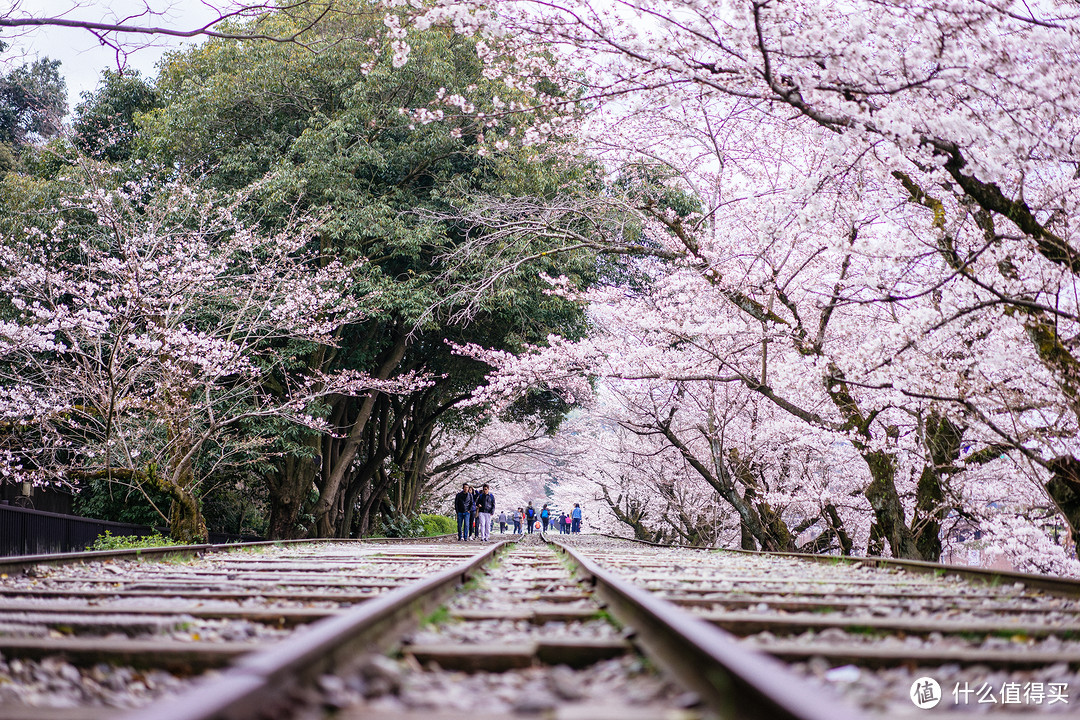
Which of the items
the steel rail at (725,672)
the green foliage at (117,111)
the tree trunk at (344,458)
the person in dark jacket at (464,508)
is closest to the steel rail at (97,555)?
the steel rail at (725,672)

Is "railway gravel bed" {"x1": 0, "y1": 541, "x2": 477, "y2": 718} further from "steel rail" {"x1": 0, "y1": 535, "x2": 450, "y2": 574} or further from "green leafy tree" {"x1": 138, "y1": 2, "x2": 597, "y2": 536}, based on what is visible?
"green leafy tree" {"x1": 138, "y1": 2, "x2": 597, "y2": 536}

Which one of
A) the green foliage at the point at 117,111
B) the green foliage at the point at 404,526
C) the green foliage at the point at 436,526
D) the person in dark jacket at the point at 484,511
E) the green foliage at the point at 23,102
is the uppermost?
the green foliage at the point at 23,102

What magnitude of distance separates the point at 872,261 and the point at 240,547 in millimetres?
9346

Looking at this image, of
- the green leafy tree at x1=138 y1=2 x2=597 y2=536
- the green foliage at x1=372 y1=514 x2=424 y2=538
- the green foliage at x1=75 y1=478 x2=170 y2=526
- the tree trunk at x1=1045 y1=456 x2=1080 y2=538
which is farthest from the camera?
the green foliage at x1=372 y1=514 x2=424 y2=538

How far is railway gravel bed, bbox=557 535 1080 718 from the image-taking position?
2445mm

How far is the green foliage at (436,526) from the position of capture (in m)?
29.9

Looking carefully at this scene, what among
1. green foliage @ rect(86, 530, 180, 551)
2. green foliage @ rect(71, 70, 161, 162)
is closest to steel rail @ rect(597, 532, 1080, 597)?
green foliage @ rect(86, 530, 180, 551)

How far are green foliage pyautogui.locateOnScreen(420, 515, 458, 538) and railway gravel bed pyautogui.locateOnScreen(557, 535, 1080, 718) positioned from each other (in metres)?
24.0

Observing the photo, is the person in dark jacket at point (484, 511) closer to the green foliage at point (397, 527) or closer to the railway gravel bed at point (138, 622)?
the green foliage at point (397, 527)

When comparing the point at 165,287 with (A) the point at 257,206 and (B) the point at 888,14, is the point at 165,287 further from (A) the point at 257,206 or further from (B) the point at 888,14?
(B) the point at 888,14

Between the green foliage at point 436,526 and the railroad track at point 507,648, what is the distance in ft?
79.2

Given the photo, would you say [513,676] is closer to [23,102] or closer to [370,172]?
[370,172]

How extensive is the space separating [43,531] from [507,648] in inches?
462

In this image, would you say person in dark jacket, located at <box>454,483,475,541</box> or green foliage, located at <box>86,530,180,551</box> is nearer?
green foliage, located at <box>86,530,180,551</box>
